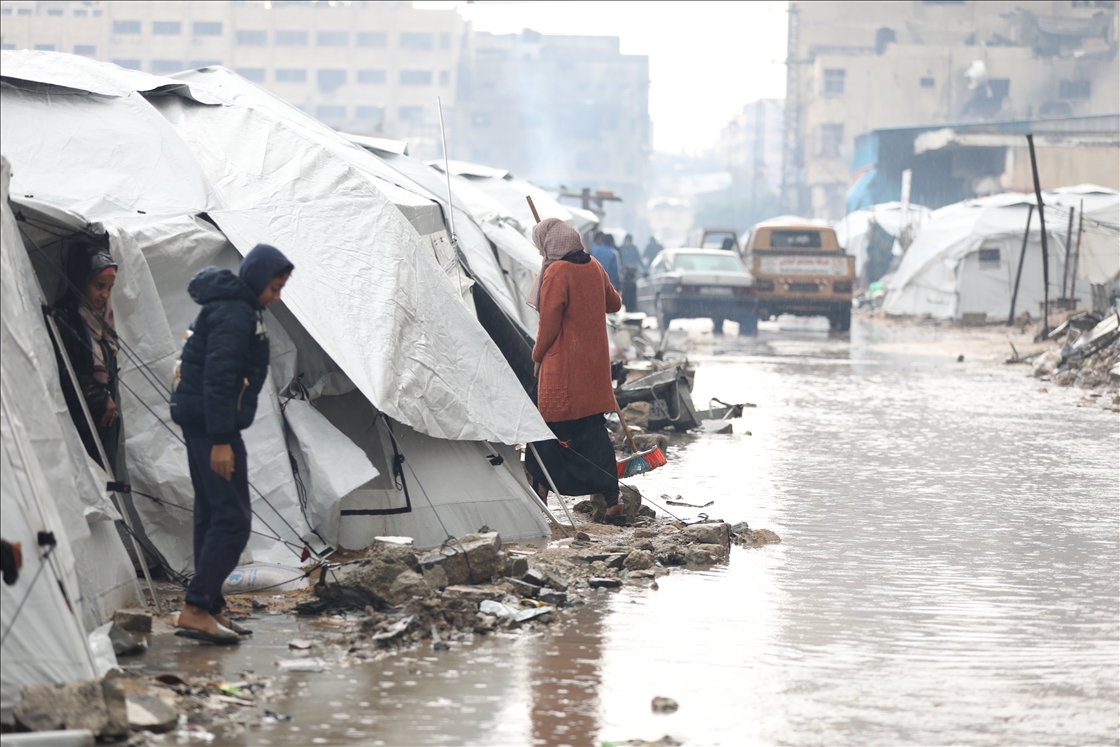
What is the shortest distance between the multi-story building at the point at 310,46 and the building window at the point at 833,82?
1109 inches

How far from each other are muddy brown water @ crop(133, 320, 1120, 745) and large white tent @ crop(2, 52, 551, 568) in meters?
1.17

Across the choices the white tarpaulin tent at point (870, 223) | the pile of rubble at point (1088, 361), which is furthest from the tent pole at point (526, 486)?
the white tarpaulin tent at point (870, 223)

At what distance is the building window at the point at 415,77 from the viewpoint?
305 ft

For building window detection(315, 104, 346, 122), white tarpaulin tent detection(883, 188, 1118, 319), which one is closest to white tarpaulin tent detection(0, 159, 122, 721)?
white tarpaulin tent detection(883, 188, 1118, 319)

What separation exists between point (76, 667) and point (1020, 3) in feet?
254

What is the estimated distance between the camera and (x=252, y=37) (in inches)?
3605

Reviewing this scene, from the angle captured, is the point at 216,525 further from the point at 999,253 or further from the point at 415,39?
the point at 415,39

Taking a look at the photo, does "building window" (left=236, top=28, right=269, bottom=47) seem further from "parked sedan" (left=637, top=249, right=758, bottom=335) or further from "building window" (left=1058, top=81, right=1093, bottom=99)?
"parked sedan" (left=637, top=249, right=758, bottom=335)

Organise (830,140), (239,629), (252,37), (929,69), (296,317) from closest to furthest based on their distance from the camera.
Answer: (239,629)
(296,317)
(929,69)
(830,140)
(252,37)

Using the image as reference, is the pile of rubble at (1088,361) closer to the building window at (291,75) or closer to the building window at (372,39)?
the building window at (372,39)

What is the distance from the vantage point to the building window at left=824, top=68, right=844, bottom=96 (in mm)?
72625

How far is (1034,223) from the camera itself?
28.5 m

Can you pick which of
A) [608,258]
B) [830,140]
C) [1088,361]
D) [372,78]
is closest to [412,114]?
[372,78]

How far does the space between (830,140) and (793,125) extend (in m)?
7.09
